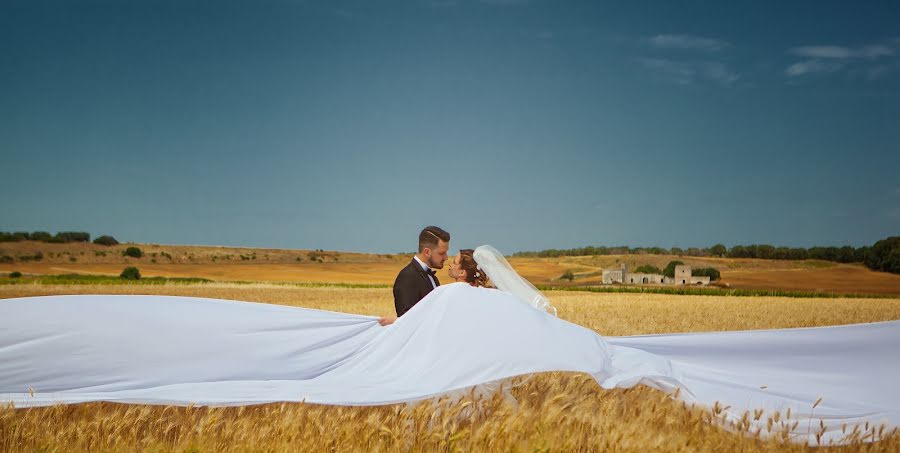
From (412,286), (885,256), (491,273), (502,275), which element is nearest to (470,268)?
(491,273)

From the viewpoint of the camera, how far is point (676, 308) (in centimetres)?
2292

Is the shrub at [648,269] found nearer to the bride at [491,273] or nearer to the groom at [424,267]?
the bride at [491,273]

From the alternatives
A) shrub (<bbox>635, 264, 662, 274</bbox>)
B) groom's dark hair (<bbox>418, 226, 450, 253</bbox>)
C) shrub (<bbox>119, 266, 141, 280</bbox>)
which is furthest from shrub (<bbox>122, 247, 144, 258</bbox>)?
groom's dark hair (<bbox>418, 226, 450, 253</bbox>)

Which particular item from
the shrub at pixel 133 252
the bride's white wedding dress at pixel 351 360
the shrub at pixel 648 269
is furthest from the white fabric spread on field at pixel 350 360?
the shrub at pixel 133 252

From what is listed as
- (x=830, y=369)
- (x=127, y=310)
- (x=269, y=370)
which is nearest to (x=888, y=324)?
(x=830, y=369)

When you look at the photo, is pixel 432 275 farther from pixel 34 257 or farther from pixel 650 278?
pixel 34 257

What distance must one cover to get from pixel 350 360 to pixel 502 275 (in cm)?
204

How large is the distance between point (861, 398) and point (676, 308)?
54.9 feet

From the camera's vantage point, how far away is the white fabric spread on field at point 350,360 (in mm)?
5582

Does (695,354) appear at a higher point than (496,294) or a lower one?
lower

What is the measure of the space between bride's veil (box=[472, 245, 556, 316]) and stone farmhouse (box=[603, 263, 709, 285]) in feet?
118

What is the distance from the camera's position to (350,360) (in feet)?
21.6

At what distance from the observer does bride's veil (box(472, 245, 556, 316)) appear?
7.49 meters

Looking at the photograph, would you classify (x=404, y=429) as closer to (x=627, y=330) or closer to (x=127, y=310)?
(x=127, y=310)
